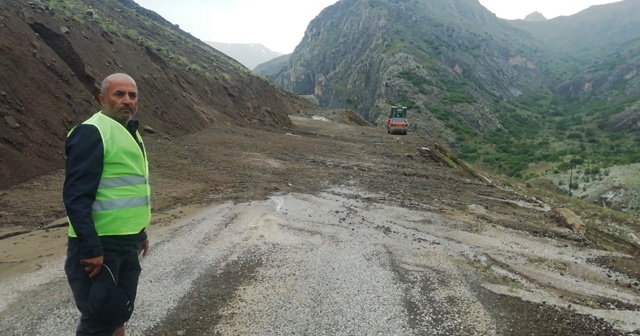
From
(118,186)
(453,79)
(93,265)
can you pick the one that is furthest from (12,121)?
(453,79)

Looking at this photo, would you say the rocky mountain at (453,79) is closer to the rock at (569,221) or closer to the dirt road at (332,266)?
the rock at (569,221)

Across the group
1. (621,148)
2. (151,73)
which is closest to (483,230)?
(151,73)

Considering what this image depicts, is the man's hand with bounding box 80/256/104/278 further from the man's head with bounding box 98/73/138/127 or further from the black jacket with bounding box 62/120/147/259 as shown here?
the man's head with bounding box 98/73/138/127

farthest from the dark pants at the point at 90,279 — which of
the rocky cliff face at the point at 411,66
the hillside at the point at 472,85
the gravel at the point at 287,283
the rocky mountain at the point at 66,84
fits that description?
the rocky cliff face at the point at 411,66

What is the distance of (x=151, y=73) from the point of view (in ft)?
81.0

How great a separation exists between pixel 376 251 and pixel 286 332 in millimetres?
3600

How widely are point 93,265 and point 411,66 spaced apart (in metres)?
96.5

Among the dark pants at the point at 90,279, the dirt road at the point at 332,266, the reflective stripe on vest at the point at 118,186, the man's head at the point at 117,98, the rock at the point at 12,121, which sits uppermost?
the man's head at the point at 117,98

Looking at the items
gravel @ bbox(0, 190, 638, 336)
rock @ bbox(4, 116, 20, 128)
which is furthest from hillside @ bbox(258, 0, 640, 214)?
rock @ bbox(4, 116, 20, 128)

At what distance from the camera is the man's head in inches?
132

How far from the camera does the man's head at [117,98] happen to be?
3.35 meters

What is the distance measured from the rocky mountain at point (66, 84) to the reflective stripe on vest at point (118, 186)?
366 inches

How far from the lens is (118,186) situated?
10.5ft

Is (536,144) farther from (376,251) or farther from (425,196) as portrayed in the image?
(376,251)
